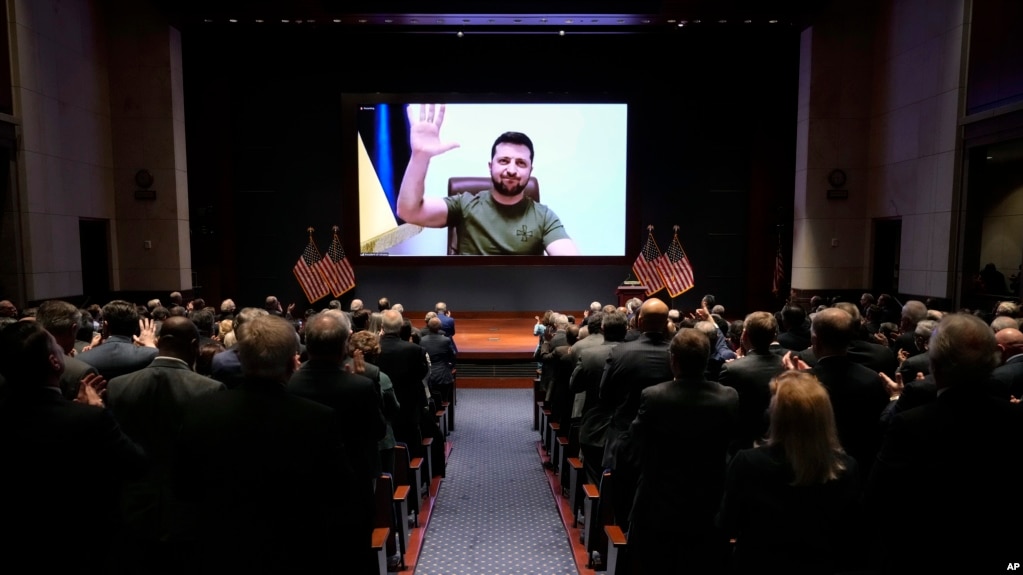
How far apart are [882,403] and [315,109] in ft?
36.9

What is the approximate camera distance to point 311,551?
5.77 ft

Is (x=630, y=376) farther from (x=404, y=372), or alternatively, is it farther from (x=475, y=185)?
(x=475, y=185)

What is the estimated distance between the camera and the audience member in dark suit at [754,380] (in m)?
2.72

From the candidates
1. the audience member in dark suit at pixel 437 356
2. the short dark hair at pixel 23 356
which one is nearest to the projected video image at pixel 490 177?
the audience member in dark suit at pixel 437 356

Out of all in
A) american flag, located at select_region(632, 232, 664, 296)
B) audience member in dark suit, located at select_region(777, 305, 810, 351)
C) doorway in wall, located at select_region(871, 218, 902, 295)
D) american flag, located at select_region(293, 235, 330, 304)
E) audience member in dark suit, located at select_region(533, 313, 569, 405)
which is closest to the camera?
audience member in dark suit, located at select_region(777, 305, 810, 351)

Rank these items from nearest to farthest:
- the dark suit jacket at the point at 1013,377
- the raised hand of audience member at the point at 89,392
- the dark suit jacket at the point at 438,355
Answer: the raised hand of audience member at the point at 89,392 → the dark suit jacket at the point at 1013,377 → the dark suit jacket at the point at 438,355

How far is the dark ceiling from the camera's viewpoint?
955 cm

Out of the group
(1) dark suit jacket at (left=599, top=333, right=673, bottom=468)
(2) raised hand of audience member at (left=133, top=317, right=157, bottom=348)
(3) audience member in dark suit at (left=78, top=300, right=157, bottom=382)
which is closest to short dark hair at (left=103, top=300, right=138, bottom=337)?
(3) audience member in dark suit at (left=78, top=300, right=157, bottom=382)

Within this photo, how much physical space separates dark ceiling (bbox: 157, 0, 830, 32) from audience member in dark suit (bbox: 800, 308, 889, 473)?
27.1ft

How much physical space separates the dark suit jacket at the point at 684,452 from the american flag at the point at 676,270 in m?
8.95

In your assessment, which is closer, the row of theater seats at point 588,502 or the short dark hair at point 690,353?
the short dark hair at point 690,353

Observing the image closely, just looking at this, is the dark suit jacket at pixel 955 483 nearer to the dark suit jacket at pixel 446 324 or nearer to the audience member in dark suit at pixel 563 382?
the audience member in dark suit at pixel 563 382

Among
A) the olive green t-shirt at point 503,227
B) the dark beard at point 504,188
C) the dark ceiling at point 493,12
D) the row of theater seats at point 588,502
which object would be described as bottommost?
the row of theater seats at point 588,502

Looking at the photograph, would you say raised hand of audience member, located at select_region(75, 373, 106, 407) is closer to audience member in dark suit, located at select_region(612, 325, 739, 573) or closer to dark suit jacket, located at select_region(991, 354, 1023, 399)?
audience member in dark suit, located at select_region(612, 325, 739, 573)
